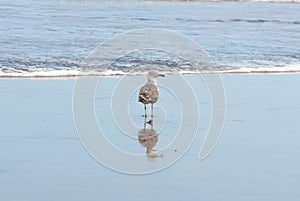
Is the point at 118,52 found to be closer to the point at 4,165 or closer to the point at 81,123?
the point at 81,123

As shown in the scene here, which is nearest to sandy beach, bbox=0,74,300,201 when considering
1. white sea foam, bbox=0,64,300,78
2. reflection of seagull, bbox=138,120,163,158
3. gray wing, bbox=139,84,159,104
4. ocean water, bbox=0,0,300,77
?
reflection of seagull, bbox=138,120,163,158

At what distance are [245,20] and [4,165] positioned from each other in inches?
771

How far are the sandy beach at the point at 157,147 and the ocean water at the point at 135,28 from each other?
2.73 meters

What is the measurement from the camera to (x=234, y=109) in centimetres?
1005

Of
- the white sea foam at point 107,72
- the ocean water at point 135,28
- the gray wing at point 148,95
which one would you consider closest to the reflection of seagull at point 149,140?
the gray wing at point 148,95

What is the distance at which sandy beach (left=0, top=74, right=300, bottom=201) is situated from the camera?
6.48 m

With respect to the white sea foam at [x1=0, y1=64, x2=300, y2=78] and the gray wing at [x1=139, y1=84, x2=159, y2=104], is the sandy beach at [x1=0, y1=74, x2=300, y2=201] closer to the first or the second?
the gray wing at [x1=139, y1=84, x2=159, y2=104]

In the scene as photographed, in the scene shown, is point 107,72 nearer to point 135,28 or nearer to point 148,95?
point 148,95

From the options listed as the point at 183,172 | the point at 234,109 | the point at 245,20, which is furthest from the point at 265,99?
the point at 245,20

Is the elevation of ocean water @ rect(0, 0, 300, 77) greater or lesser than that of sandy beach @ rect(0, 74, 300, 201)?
greater

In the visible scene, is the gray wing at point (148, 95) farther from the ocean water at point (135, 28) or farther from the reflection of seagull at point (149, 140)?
the ocean water at point (135, 28)

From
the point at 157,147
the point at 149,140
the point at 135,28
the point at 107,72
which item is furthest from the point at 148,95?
the point at 135,28

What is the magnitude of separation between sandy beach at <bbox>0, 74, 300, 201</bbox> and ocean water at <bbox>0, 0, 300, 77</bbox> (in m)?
2.73

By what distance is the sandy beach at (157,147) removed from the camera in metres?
6.48
